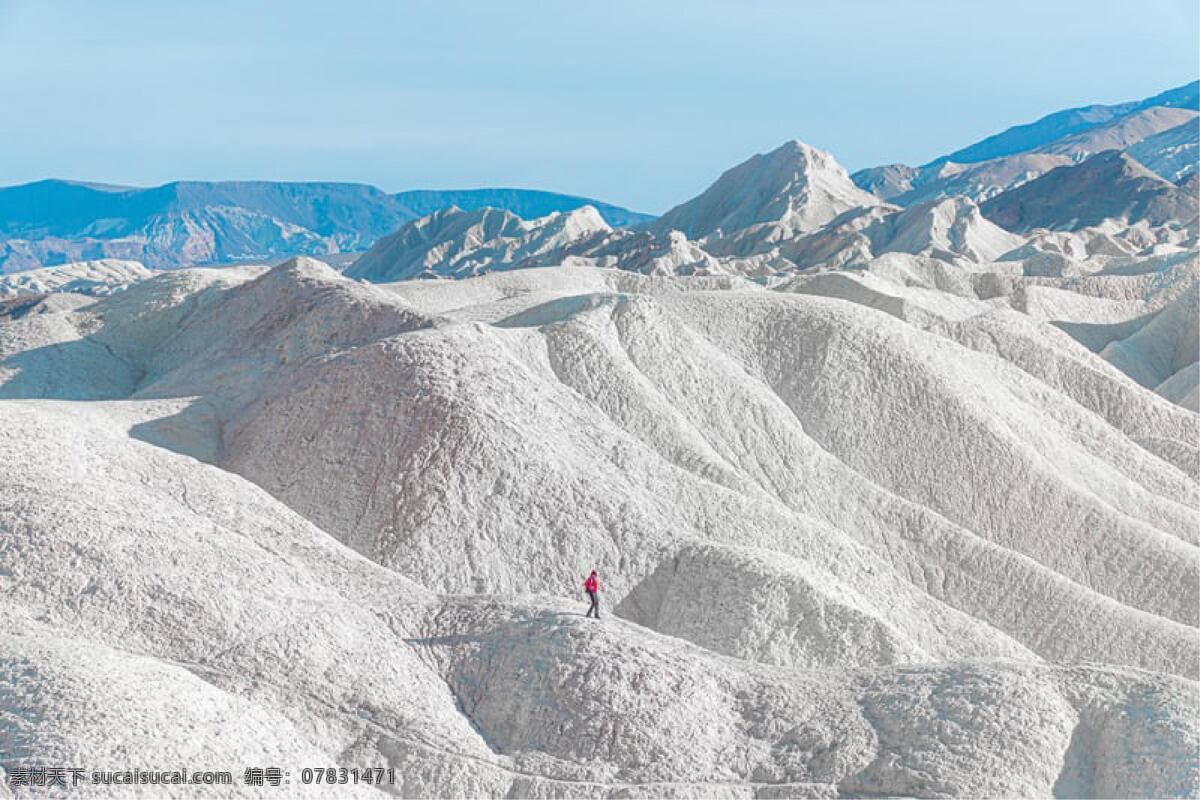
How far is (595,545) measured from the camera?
23469mm

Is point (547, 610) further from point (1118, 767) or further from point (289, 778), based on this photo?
point (1118, 767)

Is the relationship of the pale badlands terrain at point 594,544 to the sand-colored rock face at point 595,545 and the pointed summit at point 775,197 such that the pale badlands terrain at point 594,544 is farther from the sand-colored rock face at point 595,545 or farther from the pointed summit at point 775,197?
the pointed summit at point 775,197

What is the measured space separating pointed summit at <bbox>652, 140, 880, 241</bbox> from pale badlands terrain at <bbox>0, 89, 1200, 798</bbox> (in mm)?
85015

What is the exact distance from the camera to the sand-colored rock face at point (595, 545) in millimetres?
16234

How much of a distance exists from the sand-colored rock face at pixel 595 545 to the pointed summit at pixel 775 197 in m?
87.5

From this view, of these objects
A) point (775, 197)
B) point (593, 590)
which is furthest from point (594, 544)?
point (775, 197)

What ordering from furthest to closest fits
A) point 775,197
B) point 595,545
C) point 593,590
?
point 775,197
point 595,545
point 593,590

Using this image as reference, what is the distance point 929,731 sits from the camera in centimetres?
1647

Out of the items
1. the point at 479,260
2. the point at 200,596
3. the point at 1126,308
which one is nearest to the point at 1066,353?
the point at 1126,308

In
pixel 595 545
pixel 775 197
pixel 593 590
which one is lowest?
pixel 595 545

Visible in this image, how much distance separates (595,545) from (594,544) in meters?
0.03

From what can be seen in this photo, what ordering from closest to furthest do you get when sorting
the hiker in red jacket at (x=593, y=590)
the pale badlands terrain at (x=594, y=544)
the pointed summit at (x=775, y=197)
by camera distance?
1. the pale badlands terrain at (x=594, y=544)
2. the hiker in red jacket at (x=593, y=590)
3. the pointed summit at (x=775, y=197)

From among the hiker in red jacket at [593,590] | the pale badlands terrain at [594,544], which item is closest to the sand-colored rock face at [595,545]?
the pale badlands terrain at [594,544]

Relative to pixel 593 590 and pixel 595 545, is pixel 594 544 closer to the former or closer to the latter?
pixel 595 545
